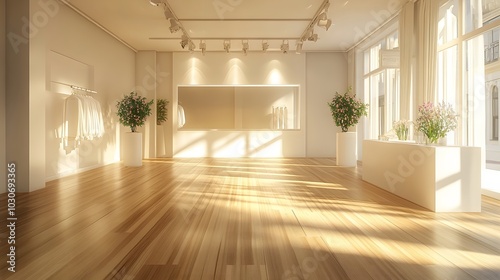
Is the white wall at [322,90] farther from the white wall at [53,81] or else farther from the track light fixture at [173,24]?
the white wall at [53,81]

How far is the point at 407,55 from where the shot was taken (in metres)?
6.64

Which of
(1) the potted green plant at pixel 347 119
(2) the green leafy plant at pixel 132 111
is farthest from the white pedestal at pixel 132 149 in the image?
(1) the potted green plant at pixel 347 119

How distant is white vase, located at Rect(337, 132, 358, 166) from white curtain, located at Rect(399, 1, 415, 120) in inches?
63.2

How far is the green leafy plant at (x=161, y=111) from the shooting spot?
418 inches

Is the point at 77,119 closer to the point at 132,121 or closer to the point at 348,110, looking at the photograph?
the point at 132,121

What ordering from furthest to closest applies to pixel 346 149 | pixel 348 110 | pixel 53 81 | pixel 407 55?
pixel 346 149 → pixel 348 110 → pixel 407 55 → pixel 53 81

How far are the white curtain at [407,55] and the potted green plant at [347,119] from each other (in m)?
1.31

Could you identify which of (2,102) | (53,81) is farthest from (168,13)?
(2,102)

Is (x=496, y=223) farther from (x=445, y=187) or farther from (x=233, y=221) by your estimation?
(x=233, y=221)

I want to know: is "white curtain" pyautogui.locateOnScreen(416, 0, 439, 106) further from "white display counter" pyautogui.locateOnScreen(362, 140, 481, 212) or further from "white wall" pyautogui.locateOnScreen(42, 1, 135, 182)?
"white wall" pyautogui.locateOnScreen(42, 1, 135, 182)

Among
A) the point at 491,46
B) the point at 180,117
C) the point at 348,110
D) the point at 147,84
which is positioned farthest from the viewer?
the point at 180,117

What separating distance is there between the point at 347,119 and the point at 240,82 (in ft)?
12.9

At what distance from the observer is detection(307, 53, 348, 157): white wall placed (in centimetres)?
1078

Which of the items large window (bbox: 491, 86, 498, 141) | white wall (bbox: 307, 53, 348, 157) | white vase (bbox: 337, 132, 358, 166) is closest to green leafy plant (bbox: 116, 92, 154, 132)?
white vase (bbox: 337, 132, 358, 166)
